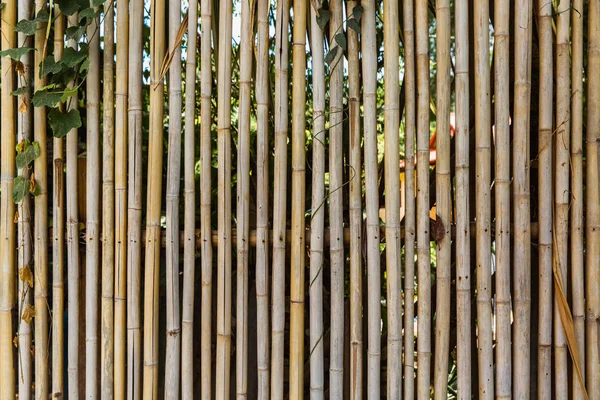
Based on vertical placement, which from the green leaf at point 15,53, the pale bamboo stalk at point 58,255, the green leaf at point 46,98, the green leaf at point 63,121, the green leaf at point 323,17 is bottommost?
the pale bamboo stalk at point 58,255

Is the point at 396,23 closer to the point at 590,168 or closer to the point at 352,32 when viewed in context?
the point at 352,32

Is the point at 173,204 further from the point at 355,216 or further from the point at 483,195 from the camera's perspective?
the point at 483,195

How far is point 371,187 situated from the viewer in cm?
133

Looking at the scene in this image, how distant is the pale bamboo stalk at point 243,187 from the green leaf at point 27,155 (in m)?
0.52

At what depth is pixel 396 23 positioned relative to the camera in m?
1.33

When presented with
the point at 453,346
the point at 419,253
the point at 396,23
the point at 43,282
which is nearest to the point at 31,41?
the point at 43,282

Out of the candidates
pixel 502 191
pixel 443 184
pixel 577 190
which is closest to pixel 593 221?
pixel 577 190

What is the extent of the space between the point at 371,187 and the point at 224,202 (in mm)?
359

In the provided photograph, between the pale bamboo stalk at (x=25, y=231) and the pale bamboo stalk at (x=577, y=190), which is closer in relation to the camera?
the pale bamboo stalk at (x=577, y=190)

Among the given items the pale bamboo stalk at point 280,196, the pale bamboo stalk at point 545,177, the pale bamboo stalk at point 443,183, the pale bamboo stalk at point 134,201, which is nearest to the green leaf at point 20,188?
the pale bamboo stalk at point 134,201

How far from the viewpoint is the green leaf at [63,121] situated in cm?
136

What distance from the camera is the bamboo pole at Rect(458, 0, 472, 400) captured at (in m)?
1.31

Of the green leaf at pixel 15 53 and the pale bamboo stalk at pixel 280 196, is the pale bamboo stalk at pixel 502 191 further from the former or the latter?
the green leaf at pixel 15 53

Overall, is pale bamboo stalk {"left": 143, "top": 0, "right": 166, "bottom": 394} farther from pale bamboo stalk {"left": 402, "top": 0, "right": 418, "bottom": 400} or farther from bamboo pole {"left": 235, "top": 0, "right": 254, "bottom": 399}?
pale bamboo stalk {"left": 402, "top": 0, "right": 418, "bottom": 400}
